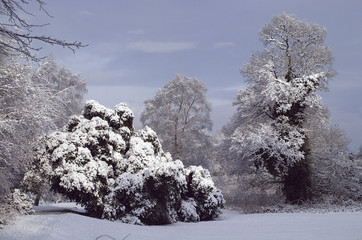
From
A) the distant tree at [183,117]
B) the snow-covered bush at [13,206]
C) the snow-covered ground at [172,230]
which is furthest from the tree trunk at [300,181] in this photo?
the snow-covered bush at [13,206]

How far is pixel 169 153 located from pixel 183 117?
10.7m

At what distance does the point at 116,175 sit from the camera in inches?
535

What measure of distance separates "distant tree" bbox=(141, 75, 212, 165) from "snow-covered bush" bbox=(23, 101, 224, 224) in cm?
1124

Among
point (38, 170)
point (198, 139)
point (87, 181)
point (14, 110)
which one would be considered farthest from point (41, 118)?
point (198, 139)

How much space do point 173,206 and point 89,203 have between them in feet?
9.80

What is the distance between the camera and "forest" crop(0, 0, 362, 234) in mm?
9984

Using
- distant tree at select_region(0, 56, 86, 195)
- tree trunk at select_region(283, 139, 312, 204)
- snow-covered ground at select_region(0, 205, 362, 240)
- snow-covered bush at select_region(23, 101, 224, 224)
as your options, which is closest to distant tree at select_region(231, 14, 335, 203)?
tree trunk at select_region(283, 139, 312, 204)

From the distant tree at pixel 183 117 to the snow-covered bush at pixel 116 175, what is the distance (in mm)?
11244

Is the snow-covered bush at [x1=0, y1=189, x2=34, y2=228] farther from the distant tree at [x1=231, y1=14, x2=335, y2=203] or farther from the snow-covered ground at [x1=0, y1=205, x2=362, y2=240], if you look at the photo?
the distant tree at [x1=231, y1=14, x2=335, y2=203]

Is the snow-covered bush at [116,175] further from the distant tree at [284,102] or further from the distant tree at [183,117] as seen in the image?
the distant tree at [183,117]

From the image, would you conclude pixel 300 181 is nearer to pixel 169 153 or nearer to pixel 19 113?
pixel 169 153

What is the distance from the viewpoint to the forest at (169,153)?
9.98m

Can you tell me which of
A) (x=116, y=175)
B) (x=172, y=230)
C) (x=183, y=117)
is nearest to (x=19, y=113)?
(x=116, y=175)

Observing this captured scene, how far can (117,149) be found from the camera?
13.8m
